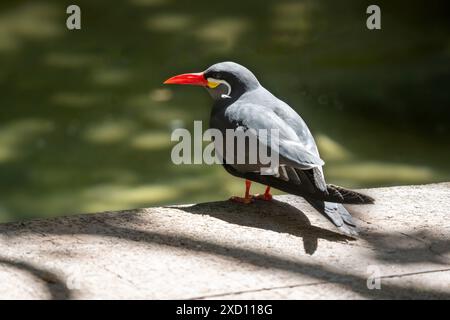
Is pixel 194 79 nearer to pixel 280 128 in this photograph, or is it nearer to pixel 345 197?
pixel 280 128

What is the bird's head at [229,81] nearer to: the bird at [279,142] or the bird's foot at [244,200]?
the bird at [279,142]

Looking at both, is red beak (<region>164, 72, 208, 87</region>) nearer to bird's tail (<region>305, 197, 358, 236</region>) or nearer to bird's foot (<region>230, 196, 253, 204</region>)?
bird's foot (<region>230, 196, 253, 204</region>)

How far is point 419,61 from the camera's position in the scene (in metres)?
8.49

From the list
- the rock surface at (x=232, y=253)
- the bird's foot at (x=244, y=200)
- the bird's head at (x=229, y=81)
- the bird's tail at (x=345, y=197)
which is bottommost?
the rock surface at (x=232, y=253)

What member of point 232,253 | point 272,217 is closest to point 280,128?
point 272,217

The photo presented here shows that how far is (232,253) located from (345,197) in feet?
1.76

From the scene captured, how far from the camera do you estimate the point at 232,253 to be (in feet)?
11.3

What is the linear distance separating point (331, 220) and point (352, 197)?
14cm

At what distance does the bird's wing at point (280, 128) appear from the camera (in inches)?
145

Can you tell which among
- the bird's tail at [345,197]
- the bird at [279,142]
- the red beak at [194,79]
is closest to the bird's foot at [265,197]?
the bird at [279,142]

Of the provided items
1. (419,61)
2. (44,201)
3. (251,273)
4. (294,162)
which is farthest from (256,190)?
(251,273)

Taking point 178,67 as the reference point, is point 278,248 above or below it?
below

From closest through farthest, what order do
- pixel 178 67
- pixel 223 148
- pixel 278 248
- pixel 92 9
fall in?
pixel 278 248 < pixel 223 148 < pixel 178 67 < pixel 92 9

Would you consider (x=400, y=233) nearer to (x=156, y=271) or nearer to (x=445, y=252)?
(x=445, y=252)
